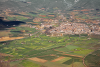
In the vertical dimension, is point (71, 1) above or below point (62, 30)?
above

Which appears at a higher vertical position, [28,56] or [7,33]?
[7,33]

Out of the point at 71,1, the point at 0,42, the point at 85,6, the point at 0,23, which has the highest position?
the point at 71,1

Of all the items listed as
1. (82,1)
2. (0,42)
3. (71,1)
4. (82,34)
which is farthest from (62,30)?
(71,1)

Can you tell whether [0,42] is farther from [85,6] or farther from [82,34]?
[85,6]

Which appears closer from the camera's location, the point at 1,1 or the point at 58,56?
the point at 58,56

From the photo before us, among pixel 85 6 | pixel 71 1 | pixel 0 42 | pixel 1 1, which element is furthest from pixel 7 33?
pixel 71 1

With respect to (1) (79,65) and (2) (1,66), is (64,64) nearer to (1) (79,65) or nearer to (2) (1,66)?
(1) (79,65)

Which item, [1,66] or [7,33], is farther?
[7,33]

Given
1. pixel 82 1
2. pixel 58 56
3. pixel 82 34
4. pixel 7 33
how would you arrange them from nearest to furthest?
1. pixel 58 56
2. pixel 7 33
3. pixel 82 34
4. pixel 82 1

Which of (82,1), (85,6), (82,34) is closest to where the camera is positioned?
(82,34)
